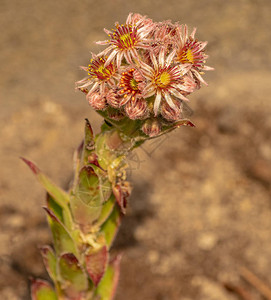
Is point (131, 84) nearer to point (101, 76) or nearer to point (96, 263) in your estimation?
point (101, 76)

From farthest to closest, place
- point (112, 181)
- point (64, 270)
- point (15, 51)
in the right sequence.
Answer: point (15, 51)
point (64, 270)
point (112, 181)

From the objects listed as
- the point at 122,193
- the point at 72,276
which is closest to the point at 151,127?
the point at 122,193

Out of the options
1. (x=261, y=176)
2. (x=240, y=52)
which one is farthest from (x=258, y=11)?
(x=261, y=176)

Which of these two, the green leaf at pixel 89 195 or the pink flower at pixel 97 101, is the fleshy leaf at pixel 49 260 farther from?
the pink flower at pixel 97 101

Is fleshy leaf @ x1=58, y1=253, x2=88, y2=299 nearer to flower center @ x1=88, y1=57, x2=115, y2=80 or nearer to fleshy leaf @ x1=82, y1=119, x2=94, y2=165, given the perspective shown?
fleshy leaf @ x1=82, y1=119, x2=94, y2=165

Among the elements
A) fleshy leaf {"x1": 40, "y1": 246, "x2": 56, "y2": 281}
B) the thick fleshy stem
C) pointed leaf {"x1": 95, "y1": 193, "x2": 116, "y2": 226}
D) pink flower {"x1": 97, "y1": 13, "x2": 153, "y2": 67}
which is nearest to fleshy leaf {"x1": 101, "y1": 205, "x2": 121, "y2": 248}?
the thick fleshy stem

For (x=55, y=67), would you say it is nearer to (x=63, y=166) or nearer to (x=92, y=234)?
(x=63, y=166)
